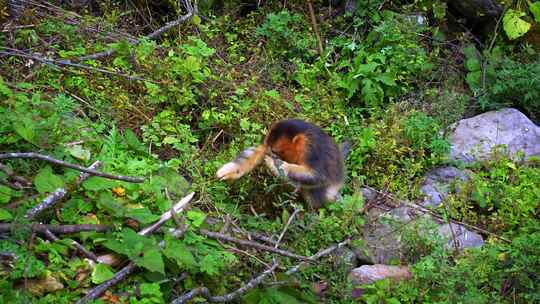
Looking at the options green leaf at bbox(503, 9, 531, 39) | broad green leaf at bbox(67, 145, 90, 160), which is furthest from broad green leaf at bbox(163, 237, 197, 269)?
green leaf at bbox(503, 9, 531, 39)

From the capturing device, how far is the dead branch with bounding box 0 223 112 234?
4219mm

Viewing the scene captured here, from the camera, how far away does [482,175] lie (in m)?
6.88

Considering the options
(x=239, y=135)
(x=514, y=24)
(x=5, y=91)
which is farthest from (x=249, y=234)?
(x=514, y=24)

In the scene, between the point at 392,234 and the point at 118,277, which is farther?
the point at 392,234

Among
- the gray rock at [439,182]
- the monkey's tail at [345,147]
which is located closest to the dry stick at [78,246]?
the monkey's tail at [345,147]

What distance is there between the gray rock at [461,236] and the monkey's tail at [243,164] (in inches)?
71.6

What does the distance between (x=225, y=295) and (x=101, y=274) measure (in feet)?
2.92

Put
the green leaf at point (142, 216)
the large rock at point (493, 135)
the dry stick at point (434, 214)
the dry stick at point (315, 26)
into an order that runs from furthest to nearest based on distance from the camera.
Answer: the dry stick at point (315, 26)
the large rock at point (493, 135)
the dry stick at point (434, 214)
the green leaf at point (142, 216)

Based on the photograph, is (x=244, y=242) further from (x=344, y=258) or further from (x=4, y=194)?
(x=4, y=194)

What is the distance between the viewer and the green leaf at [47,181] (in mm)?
4543

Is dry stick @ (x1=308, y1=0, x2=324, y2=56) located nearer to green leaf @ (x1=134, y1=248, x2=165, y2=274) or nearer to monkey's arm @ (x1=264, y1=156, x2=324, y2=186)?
monkey's arm @ (x1=264, y1=156, x2=324, y2=186)

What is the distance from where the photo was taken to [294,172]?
5.95 metres

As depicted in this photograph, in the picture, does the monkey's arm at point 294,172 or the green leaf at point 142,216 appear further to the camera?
the monkey's arm at point 294,172

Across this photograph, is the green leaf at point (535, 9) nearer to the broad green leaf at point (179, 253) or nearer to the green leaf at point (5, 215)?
the broad green leaf at point (179, 253)
